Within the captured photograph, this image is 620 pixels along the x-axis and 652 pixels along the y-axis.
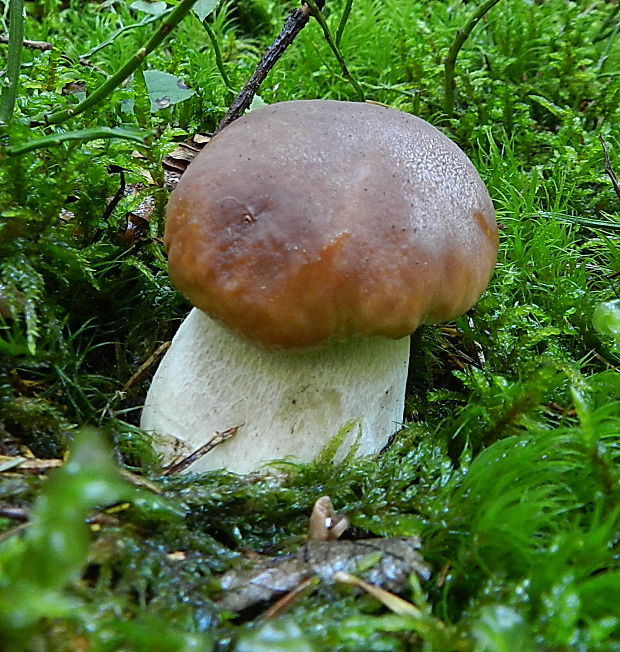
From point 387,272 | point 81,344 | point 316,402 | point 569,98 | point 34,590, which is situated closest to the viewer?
point 34,590

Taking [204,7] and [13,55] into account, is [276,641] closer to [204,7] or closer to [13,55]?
[13,55]

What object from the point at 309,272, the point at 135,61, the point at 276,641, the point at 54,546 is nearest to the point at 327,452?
the point at 309,272

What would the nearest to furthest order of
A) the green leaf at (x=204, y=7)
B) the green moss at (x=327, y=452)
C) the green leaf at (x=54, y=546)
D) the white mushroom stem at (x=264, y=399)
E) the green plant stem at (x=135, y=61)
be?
the green leaf at (x=54, y=546) < the green moss at (x=327, y=452) < the green plant stem at (x=135, y=61) < the white mushroom stem at (x=264, y=399) < the green leaf at (x=204, y=7)

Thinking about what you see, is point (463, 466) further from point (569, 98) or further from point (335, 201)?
point (569, 98)

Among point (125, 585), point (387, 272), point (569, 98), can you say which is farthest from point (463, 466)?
point (569, 98)

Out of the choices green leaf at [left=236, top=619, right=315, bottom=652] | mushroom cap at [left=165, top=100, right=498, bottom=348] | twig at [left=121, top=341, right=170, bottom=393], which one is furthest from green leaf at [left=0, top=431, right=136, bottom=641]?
twig at [left=121, top=341, right=170, bottom=393]

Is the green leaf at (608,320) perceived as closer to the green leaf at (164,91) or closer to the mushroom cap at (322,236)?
the mushroom cap at (322,236)

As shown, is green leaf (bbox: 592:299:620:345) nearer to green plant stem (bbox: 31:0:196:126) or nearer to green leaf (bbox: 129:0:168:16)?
green plant stem (bbox: 31:0:196:126)

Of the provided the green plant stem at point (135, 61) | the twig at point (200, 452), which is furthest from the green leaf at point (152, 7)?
the twig at point (200, 452)
